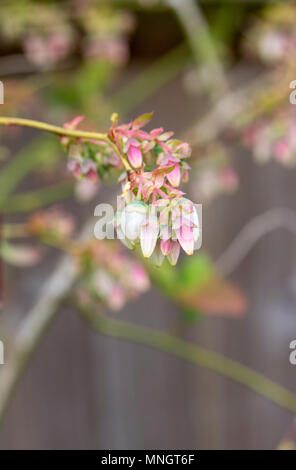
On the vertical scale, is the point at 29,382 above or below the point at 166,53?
below

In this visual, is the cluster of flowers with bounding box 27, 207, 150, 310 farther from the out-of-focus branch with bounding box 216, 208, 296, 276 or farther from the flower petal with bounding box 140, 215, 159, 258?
the out-of-focus branch with bounding box 216, 208, 296, 276

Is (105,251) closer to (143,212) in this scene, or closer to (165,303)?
(143,212)

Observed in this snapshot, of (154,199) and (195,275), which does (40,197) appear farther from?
(154,199)

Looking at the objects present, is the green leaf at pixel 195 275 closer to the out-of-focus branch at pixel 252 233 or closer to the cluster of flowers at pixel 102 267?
the cluster of flowers at pixel 102 267

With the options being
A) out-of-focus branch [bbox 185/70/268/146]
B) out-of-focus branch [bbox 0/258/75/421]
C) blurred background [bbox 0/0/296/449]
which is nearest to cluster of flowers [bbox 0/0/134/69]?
blurred background [bbox 0/0/296/449]

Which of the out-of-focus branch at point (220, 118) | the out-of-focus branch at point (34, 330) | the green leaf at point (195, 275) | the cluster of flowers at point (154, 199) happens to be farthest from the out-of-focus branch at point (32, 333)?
the cluster of flowers at point (154, 199)

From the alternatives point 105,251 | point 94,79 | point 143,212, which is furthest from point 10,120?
point 94,79
